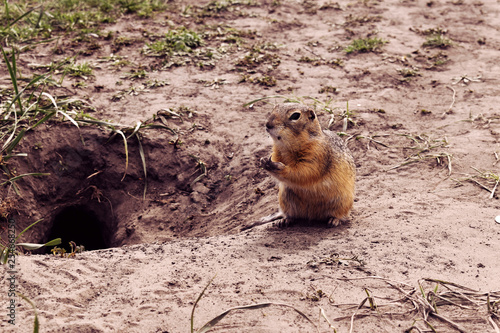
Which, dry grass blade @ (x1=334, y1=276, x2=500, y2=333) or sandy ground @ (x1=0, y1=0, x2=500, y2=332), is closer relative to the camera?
dry grass blade @ (x1=334, y1=276, x2=500, y2=333)

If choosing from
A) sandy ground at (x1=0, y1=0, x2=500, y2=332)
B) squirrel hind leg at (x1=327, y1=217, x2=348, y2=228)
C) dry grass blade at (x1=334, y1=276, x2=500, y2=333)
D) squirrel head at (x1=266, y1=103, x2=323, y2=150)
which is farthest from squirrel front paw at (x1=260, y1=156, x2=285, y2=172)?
dry grass blade at (x1=334, y1=276, x2=500, y2=333)

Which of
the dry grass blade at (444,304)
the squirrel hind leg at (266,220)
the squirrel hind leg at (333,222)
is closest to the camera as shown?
the dry grass blade at (444,304)

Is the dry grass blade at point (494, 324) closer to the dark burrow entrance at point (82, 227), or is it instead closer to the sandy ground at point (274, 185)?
the sandy ground at point (274, 185)

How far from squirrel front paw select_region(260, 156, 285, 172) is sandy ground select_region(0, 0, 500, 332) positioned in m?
0.60

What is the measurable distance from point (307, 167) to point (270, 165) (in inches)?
14.4

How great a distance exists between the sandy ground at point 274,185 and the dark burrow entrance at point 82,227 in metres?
0.05

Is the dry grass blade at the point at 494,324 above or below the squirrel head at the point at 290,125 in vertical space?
below

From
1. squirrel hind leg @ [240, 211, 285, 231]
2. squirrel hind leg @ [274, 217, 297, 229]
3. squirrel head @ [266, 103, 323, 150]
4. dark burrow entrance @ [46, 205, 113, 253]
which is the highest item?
squirrel head @ [266, 103, 323, 150]

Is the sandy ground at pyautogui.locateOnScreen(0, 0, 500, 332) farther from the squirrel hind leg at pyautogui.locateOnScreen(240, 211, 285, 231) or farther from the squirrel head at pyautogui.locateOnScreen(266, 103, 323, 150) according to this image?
the squirrel head at pyautogui.locateOnScreen(266, 103, 323, 150)

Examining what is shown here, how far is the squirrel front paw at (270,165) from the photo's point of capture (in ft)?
13.0

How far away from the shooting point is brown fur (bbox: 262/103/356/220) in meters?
4.11

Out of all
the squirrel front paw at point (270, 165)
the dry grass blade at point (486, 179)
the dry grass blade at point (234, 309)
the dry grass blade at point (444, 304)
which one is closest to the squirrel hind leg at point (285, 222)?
the squirrel front paw at point (270, 165)

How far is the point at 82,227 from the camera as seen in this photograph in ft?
20.8

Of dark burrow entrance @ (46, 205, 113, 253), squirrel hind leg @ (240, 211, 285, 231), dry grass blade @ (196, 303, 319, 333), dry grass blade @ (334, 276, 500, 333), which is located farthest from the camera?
dark burrow entrance @ (46, 205, 113, 253)
